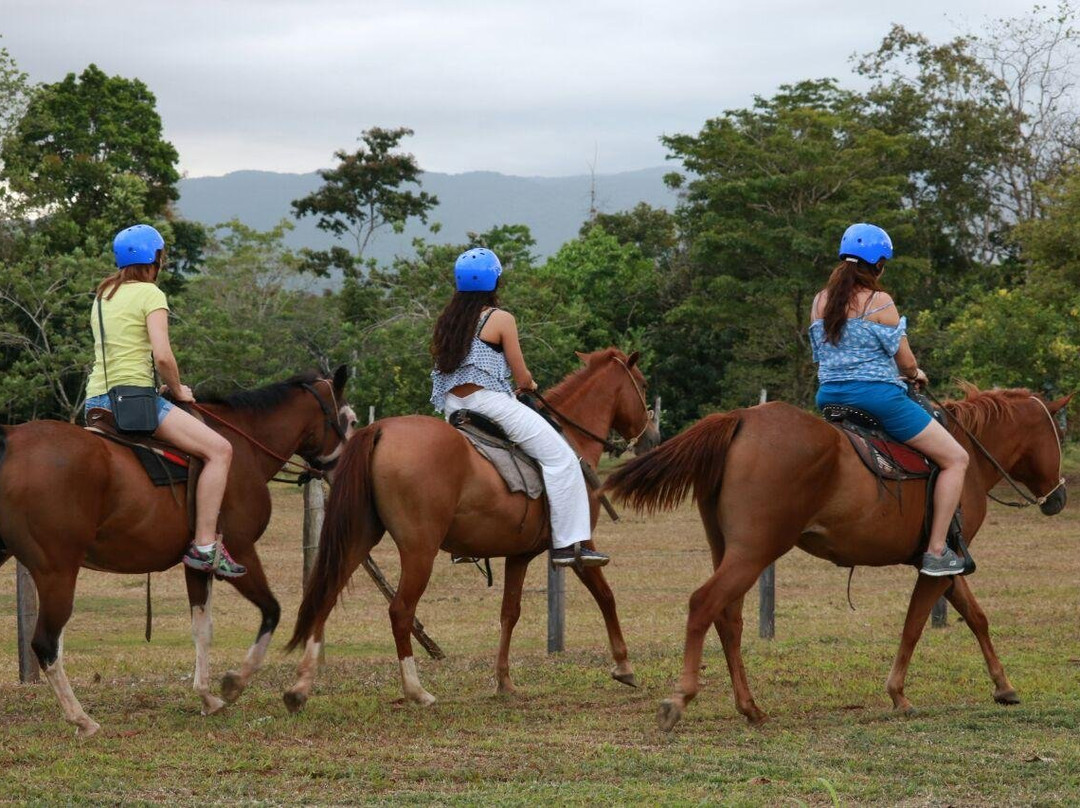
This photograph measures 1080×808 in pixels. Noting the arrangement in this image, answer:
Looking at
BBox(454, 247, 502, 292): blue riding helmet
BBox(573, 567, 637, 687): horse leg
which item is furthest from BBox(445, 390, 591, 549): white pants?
BBox(454, 247, 502, 292): blue riding helmet

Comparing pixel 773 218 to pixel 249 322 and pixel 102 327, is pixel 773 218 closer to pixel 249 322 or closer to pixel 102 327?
pixel 249 322

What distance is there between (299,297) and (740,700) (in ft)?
171

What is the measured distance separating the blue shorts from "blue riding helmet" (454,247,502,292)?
2.31 m

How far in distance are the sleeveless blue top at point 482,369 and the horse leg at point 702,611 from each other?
Result: 203 centimetres

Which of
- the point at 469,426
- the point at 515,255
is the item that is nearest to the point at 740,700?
the point at 469,426

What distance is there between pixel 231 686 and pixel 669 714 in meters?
2.74

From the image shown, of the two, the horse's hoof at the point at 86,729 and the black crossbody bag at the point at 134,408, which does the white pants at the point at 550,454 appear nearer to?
the black crossbody bag at the point at 134,408

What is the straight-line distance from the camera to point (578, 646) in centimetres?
1244

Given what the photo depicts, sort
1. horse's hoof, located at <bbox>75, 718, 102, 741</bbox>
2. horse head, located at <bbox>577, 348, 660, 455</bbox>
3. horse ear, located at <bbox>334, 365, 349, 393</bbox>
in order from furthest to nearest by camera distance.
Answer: horse head, located at <bbox>577, 348, 660, 455</bbox> → horse ear, located at <bbox>334, 365, 349, 393</bbox> → horse's hoof, located at <bbox>75, 718, 102, 741</bbox>

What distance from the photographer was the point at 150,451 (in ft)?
26.7

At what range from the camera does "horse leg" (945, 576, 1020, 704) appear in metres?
8.48

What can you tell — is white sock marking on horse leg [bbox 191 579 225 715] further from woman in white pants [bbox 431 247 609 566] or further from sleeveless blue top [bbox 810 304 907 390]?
sleeveless blue top [bbox 810 304 907 390]

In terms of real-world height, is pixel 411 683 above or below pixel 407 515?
below

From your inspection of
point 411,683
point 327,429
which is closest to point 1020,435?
point 411,683
